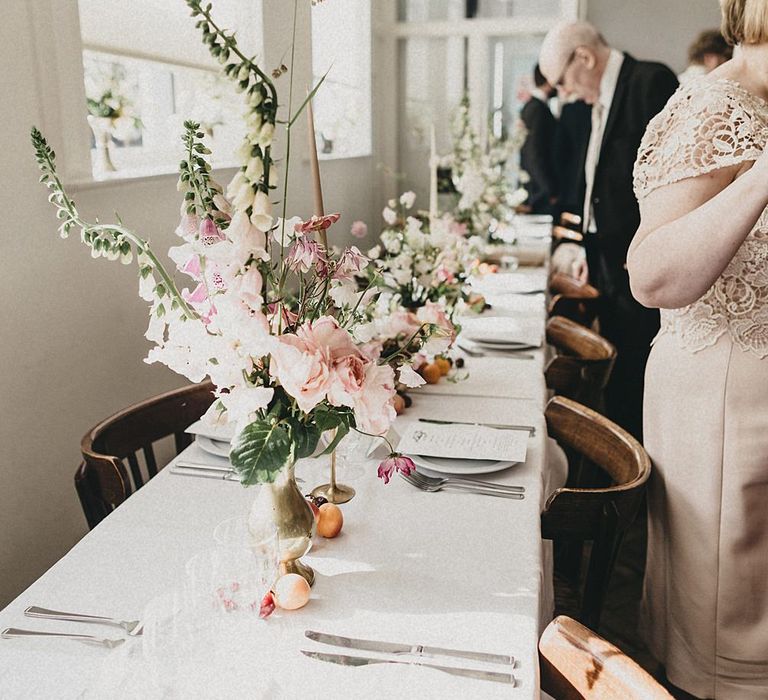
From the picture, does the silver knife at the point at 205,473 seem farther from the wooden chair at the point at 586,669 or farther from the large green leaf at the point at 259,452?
the wooden chair at the point at 586,669

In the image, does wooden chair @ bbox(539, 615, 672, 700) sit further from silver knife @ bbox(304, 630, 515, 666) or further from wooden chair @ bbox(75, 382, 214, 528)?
wooden chair @ bbox(75, 382, 214, 528)

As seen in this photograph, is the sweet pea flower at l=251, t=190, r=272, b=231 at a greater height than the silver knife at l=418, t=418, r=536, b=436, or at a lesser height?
greater

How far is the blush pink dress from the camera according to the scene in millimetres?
1492

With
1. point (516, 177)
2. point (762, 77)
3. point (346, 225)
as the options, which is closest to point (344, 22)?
point (346, 225)

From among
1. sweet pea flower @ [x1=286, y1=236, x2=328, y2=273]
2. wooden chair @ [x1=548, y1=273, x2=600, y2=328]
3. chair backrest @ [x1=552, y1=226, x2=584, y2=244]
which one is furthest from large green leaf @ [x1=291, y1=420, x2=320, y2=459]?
chair backrest @ [x1=552, y1=226, x2=584, y2=244]

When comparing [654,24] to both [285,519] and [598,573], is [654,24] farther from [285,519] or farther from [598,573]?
[285,519]

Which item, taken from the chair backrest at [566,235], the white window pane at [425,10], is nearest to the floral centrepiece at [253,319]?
the chair backrest at [566,235]

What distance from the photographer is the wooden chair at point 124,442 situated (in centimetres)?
154

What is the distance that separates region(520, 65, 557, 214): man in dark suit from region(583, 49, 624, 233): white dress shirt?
2485 millimetres

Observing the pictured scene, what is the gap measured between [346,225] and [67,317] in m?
3.00

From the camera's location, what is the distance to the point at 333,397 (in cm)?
99

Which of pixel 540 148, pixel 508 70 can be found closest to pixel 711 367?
pixel 540 148

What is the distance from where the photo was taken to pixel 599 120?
11.2 ft

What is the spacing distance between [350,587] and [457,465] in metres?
0.45
